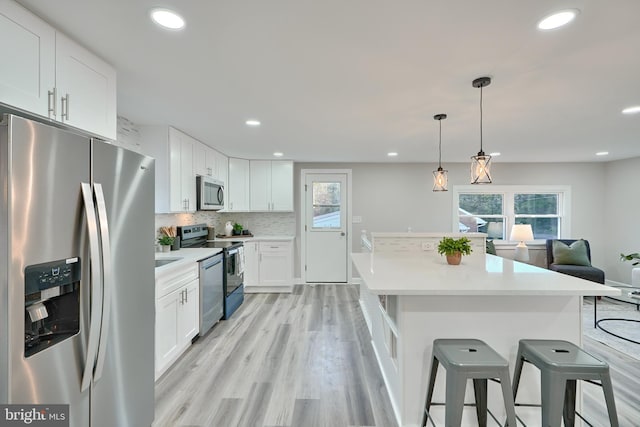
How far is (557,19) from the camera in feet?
4.53

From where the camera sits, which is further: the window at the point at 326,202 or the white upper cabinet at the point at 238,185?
the window at the point at 326,202

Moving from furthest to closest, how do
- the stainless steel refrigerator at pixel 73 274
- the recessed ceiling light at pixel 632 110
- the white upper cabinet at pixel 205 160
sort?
the white upper cabinet at pixel 205 160 < the recessed ceiling light at pixel 632 110 < the stainless steel refrigerator at pixel 73 274

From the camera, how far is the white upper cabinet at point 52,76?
1268mm

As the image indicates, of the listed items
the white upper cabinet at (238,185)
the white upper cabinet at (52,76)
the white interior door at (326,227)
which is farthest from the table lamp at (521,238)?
the white upper cabinet at (52,76)

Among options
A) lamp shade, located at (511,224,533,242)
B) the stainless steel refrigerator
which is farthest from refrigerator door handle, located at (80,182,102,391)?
lamp shade, located at (511,224,533,242)

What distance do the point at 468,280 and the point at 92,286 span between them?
6.49ft

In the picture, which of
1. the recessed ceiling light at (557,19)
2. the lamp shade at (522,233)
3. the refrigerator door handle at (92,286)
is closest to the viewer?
the refrigerator door handle at (92,286)

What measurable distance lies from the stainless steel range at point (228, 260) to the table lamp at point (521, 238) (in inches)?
181

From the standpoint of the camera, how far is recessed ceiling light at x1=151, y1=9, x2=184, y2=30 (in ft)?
4.41

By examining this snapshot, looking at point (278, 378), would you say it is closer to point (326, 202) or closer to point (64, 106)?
point (64, 106)

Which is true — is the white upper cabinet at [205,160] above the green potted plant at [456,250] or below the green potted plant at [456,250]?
above

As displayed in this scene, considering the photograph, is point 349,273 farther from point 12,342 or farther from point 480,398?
point 12,342

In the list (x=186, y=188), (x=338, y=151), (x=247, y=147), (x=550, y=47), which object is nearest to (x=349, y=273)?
(x=338, y=151)

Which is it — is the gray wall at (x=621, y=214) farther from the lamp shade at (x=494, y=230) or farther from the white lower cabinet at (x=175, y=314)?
the white lower cabinet at (x=175, y=314)
